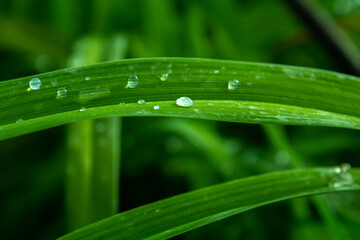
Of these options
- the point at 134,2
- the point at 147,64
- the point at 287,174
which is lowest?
the point at 287,174

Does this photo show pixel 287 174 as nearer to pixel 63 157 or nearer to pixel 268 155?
pixel 268 155

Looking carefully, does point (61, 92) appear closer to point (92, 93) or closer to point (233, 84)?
point (92, 93)

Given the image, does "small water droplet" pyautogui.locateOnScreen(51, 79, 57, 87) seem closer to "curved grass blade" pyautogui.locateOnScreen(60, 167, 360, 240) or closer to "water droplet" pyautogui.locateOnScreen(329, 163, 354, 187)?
"curved grass blade" pyautogui.locateOnScreen(60, 167, 360, 240)

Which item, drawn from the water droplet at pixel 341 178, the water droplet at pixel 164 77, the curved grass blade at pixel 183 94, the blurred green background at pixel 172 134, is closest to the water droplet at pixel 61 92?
the curved grass blade at pixel 183 94

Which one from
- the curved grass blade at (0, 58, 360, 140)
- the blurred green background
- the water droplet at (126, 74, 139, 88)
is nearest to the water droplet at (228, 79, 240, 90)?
the curved grass blade at (0, 58, 360, 140)

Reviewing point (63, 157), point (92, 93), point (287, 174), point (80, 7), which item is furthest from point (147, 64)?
point (80, 7)

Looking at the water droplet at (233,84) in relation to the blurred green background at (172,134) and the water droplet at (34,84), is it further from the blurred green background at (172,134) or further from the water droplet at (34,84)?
the blurred green background at (172,134)
